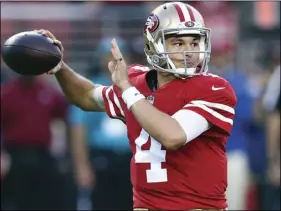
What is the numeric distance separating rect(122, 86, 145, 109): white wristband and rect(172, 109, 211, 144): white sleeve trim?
0.19m

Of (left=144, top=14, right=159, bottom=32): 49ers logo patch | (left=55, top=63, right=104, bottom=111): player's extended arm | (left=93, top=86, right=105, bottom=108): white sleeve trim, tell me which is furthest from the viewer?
(left=55, top=63, right=104, bottom=111): player's extended arm

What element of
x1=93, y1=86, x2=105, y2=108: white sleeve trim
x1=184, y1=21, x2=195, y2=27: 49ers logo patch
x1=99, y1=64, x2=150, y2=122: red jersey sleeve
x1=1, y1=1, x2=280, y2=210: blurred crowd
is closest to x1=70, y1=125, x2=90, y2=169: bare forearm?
x1=1, y1=1, x2=280, y2=210: blurred crowd

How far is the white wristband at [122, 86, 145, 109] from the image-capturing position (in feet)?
13.1

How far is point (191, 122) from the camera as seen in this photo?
3992 mm

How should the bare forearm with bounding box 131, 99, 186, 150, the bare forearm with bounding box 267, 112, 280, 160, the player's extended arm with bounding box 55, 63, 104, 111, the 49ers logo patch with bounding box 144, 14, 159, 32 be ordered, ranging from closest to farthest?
the bare forearm with bounding box 131, 99, 186, 150, the 49ers logo patch with bounding box 144, 14, 159, 32, the player's extended arm with bounding box 55, 63, 104, 111, the bare forearm with bounding box 267, 112, 280, 160

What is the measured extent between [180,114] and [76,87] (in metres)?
1.01

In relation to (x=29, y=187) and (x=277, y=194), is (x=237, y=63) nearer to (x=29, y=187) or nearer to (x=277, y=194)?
(x=277, y=194)

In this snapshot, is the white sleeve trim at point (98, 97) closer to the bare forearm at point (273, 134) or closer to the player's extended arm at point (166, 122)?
the player's extended arm at point (166, 122)

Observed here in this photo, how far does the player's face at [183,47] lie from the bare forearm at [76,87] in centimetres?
77

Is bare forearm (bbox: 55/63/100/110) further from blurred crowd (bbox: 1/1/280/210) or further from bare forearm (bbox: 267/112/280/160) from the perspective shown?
bare forearm (bbox: 267/112/280/160)

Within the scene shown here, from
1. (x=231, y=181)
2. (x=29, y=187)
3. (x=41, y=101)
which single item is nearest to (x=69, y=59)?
(x=41, y=101)

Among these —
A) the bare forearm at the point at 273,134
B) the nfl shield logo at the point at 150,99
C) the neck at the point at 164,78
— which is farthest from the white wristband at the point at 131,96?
the bare forearm at the point at 273,134

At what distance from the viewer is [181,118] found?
4004 mm

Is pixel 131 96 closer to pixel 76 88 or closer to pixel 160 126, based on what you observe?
pixel 160 126
